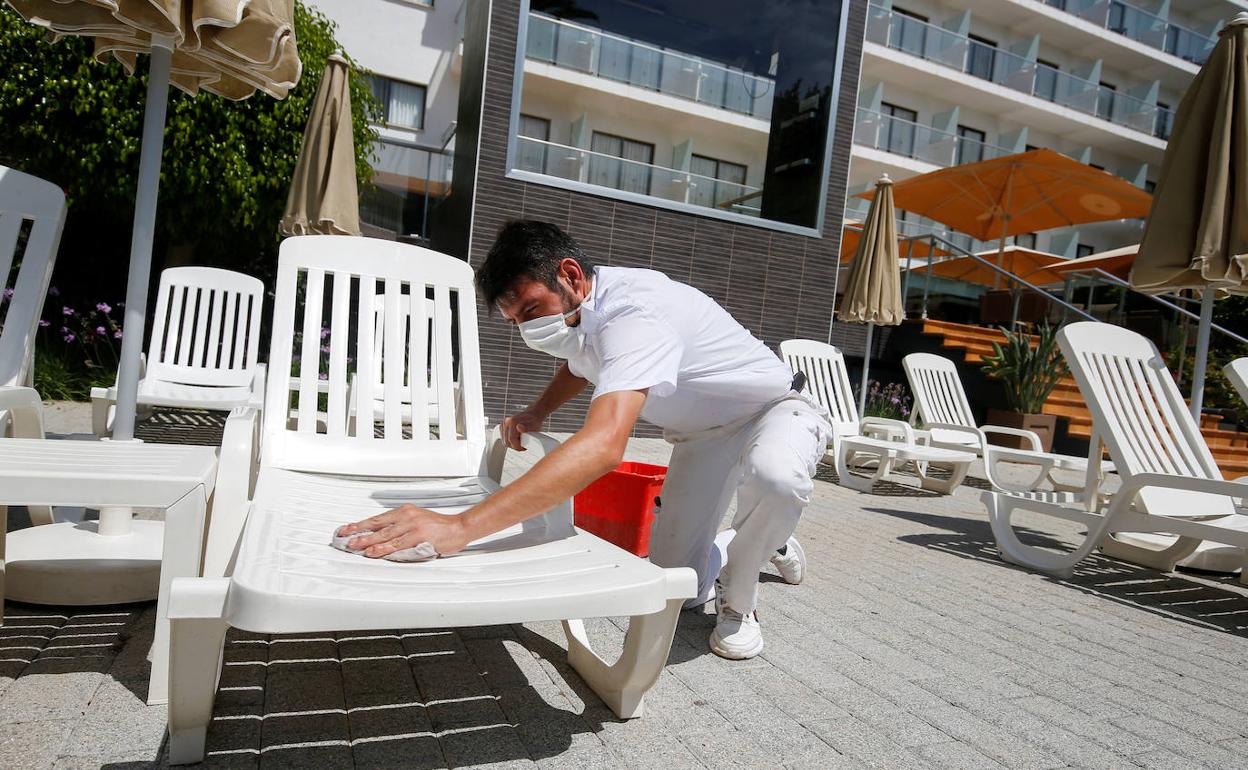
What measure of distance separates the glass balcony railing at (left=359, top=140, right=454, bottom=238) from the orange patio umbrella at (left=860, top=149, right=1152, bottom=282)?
269 inches

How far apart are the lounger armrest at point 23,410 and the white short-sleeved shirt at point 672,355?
1.77 meters

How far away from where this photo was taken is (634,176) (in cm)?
851

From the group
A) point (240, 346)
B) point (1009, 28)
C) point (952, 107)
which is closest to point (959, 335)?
point (240, 346)

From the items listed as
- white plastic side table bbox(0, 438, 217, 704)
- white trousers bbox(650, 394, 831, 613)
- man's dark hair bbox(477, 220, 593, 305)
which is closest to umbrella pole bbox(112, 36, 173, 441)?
white plastic side table bbox(0, 438, 217, 704)

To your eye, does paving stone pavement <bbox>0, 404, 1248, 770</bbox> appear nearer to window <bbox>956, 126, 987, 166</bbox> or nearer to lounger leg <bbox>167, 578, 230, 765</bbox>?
lounger leg <bbox>167, 578, 230, 765</bbox>

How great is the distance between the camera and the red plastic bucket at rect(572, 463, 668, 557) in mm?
2959

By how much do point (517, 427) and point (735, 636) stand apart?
96 centimetres

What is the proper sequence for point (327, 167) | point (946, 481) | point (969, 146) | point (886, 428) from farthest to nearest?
point (969, 146) < point (886, 428) < point (946, 481) < point (327, 167)

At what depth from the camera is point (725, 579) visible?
97.0 inches

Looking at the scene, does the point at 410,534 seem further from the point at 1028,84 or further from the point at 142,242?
the point at 1028,84

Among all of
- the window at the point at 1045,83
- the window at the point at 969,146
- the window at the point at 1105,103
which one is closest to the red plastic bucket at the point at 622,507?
the window at the point at 969,146

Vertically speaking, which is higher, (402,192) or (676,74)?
(676,74)

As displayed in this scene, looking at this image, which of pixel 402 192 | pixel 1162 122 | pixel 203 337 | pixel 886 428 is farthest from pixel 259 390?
pixel 1162 122

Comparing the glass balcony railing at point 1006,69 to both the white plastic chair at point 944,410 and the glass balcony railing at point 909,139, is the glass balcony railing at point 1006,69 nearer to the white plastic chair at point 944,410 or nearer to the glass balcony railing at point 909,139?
the glass balcony railing at point 909,139
